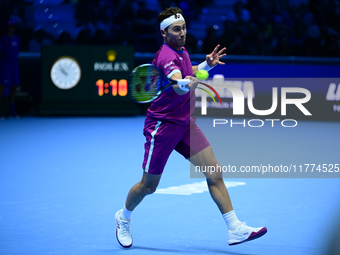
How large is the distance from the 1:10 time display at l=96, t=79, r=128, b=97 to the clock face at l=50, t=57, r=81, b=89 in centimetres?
54

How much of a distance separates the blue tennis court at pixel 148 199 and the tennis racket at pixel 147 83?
1.08 meters

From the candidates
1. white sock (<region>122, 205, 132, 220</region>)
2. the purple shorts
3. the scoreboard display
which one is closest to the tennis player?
the purple shorts

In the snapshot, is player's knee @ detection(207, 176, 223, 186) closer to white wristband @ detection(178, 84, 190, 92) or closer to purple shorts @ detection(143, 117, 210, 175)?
purple shorts @ detection(143, 117, 210, 175)

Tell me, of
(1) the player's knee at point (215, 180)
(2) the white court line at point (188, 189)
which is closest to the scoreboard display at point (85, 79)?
(2) the white court line at point (188, 189)

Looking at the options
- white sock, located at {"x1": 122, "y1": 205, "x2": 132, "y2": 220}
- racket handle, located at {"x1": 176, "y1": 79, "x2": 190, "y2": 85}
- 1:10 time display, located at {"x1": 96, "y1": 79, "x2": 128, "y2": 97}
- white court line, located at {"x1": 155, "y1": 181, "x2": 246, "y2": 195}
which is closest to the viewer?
racket handle, located at {"x1": 176, "y1": 79, "x2": 190, "y2": 85}

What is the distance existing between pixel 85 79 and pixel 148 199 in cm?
698

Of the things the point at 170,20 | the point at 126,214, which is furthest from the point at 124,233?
the point at 170,20

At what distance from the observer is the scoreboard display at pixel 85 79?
1127 centimetres

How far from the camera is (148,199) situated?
188 inches

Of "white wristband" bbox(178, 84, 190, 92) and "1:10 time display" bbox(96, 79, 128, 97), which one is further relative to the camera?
"1:10 time display" bbox(96, 79, 128, 97)

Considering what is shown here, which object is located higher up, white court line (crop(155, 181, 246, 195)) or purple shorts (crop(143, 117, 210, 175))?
purple shorts (crop(143, 117, 210, 175))

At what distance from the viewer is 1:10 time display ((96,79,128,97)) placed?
11.4m

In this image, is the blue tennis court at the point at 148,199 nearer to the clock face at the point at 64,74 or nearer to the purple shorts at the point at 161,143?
the purple shorts at the point at 161,143

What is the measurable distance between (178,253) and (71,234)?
89 cm
